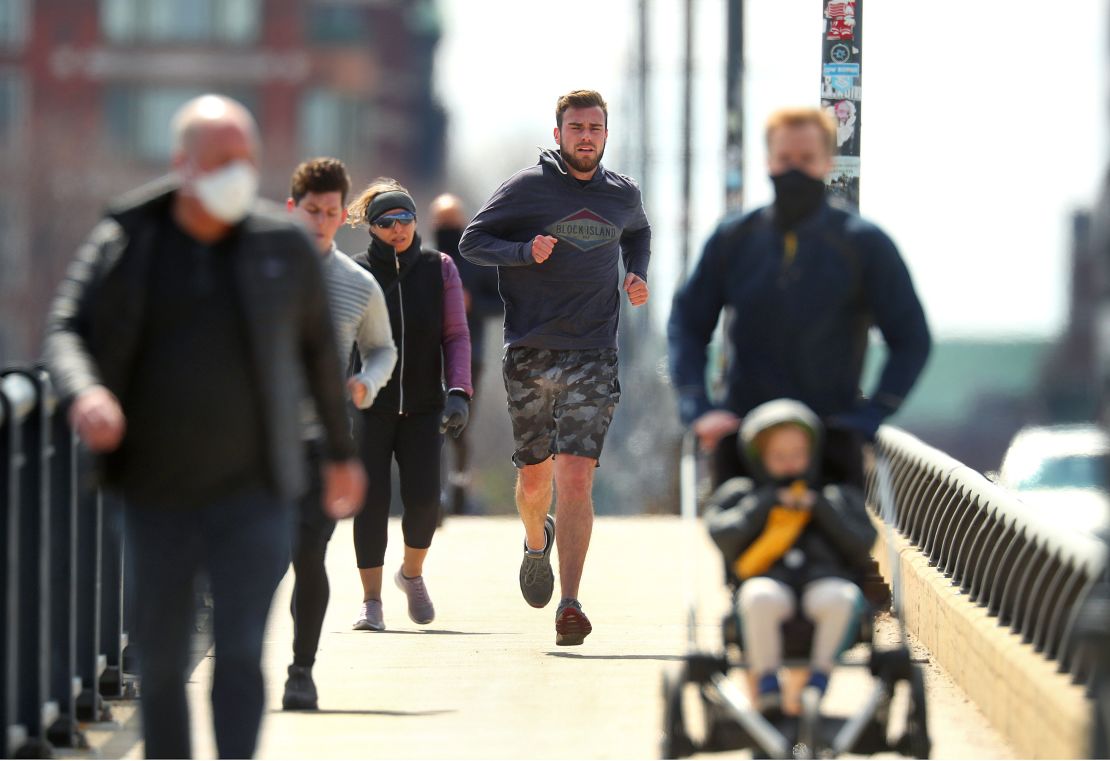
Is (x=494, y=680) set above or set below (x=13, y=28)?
below

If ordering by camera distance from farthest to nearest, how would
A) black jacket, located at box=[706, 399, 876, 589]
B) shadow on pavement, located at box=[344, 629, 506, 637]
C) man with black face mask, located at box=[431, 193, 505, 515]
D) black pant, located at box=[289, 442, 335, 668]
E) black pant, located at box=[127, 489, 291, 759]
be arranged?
man with black face mask, located at box=[431, 193, 505, 515]
shadow on pavement, located at box=[344, 629, 506, 637]
black pant, located at box=[289, 442, 335, 668]
black jacket, located at box=[706, 399, 876, 589]
black pant, located at box=[127, 489, 291, 759]

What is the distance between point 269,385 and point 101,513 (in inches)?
108

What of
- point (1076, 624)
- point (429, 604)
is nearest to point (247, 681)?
point (1076, 624)

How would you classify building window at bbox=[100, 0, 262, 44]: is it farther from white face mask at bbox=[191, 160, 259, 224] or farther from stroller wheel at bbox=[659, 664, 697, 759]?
white face mask at bbox=[191, 160, 259, 224]

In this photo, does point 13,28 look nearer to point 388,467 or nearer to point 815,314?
point 388,467

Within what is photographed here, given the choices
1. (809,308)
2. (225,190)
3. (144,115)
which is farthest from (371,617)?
(144,115)

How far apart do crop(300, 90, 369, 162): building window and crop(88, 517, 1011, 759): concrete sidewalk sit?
73.1 metres

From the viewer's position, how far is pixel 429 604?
11375mm

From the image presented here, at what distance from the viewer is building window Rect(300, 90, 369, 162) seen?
284 feet

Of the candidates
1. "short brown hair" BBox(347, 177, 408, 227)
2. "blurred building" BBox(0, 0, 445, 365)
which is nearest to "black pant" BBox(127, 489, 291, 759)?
"short brown hair" BBox(347, 177, 408, 227)

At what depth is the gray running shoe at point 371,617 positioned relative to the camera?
11164 millimetres

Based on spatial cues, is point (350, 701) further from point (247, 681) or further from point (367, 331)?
point (247, 681)

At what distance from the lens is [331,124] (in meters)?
87.3

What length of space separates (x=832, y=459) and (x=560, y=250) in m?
3.66
